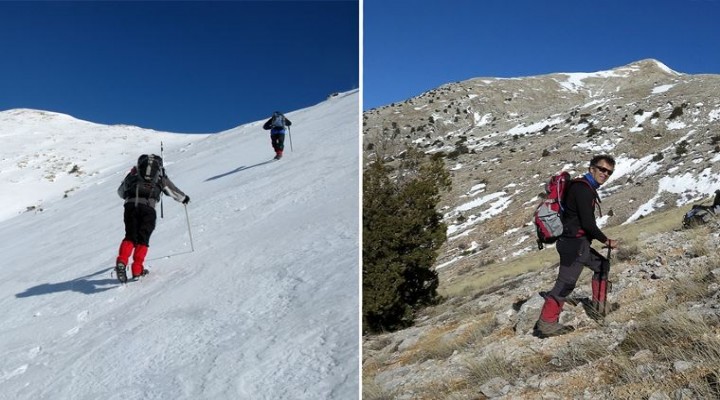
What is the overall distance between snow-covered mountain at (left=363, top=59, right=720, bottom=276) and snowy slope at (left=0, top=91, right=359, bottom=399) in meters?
8.62

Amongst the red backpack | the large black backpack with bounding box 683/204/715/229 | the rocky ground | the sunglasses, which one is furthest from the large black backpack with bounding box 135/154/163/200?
the large black backpack with bounding box 683/204/715/229

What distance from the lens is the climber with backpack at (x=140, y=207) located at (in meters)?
7.49

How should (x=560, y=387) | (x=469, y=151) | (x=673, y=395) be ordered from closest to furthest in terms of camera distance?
(x=673, y=395), (x=560, y=387), (x=469, y=151)

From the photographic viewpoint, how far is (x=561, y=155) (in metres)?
42.4

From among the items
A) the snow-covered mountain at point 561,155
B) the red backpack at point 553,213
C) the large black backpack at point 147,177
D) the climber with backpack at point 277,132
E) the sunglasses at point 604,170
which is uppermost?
the climber with backpack at point 277,132

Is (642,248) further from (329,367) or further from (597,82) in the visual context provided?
(597,82)

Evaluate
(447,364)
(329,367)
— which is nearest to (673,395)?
(329,367)

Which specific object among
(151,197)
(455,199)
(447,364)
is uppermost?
(151,197)

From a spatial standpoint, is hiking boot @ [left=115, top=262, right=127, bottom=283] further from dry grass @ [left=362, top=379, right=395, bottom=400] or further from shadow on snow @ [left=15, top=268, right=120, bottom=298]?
dry grass @ [left=362, top=379, right=395, bottom=400]

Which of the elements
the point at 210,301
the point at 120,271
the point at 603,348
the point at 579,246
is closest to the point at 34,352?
the point at 120,271

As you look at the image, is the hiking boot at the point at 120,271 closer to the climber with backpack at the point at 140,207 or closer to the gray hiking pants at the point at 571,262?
the climber with backpack at the point at 140,207

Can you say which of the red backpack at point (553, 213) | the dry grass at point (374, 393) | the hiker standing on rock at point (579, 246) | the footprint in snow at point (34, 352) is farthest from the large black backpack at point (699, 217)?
the footprint in snow at point (34, 352)

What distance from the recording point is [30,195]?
99.5 ft

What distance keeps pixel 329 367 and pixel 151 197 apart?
4653 mm
